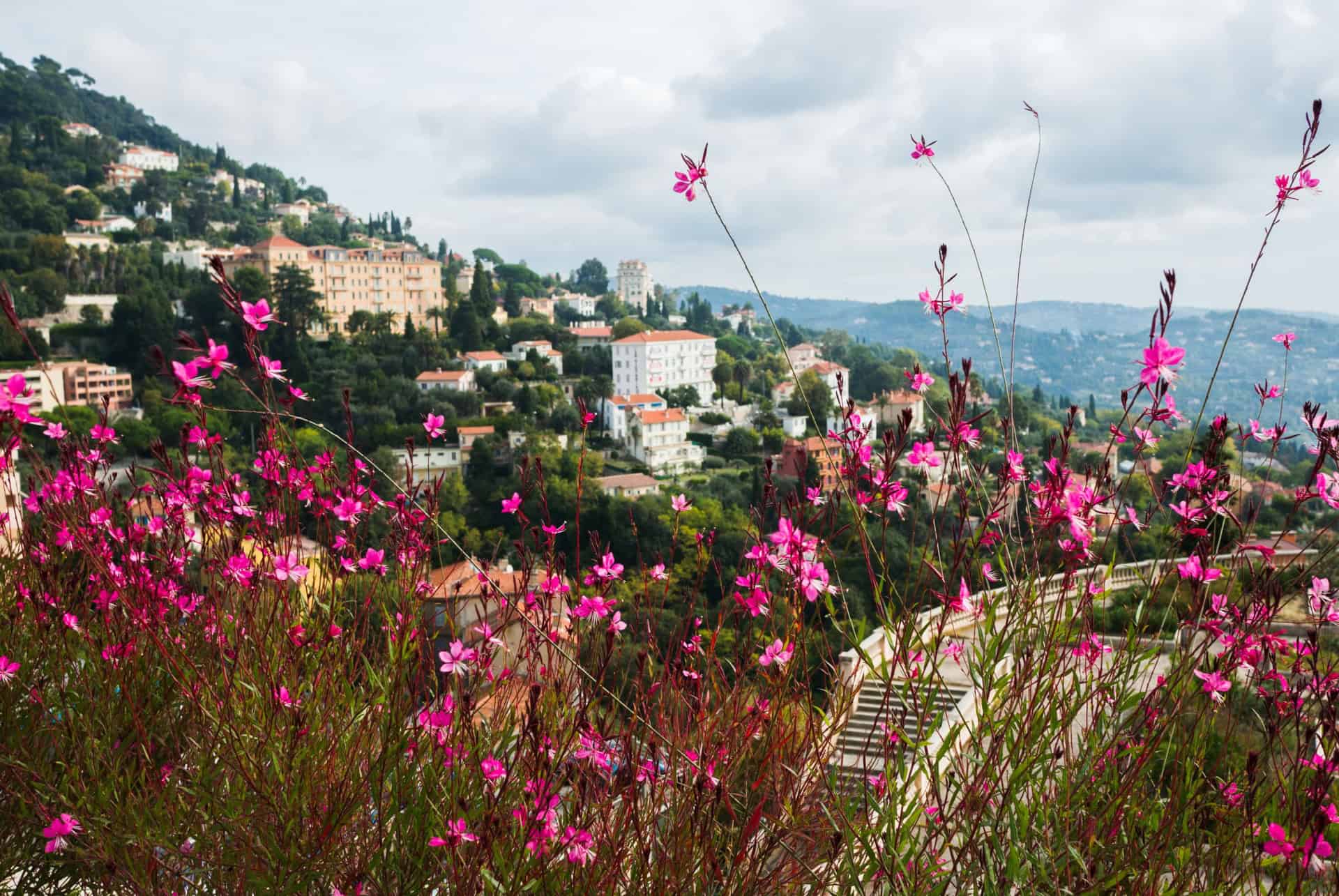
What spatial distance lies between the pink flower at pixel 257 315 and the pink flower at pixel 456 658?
509 millimetres

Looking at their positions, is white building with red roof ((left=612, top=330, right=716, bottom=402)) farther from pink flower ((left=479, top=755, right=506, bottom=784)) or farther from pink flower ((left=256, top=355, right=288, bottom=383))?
pink flower ((left=479, top=755, right=506, bottom=784))

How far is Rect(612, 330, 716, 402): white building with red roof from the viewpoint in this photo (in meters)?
43.7

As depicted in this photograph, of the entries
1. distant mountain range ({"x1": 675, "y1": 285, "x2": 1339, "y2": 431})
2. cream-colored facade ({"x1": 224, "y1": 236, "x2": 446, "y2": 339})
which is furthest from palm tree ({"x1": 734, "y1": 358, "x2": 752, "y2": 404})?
cream-colored facade ({"x1": 224, "y1": 236, "x2": 446, "y2": 339})

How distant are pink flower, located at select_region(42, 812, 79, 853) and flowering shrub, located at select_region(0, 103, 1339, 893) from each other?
1 cm

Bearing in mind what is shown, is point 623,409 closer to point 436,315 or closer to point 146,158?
point 436,315

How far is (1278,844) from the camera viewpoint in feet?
3.06

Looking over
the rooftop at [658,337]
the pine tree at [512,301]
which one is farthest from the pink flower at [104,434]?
the pine tree at [512,301]

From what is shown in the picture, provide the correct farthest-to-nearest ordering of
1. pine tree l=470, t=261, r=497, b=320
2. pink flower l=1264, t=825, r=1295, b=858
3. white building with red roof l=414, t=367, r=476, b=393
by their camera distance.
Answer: pine tree l=470, t=261, r=497, b=320 → white building with red roof l=414, t=367, r=476, b=393 → pink flower l=1264, t=825, r=1295, b=858

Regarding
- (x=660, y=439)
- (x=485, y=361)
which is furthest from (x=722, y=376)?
(x=485, y=361)

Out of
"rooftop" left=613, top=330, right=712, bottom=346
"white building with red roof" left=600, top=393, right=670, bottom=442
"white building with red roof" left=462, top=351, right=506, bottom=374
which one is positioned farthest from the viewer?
"rooftop" left=613, top=330, right=712, bottom=346

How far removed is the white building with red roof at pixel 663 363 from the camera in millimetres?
43688

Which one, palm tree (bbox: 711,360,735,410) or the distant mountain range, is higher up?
the distant mountain range

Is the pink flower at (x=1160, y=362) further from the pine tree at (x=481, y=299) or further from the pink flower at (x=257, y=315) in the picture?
the pine tree at (x=481, y=299)

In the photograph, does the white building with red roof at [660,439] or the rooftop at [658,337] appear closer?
the white building with red roof at [660,439]
